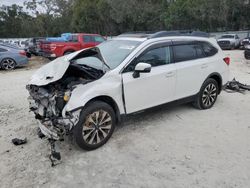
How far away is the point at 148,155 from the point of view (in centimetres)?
352

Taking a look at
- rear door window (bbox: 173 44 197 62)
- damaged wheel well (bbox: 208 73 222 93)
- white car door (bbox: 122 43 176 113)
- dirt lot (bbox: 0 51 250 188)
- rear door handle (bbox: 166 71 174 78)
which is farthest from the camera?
damaged wheel well (bbox: 208 73 222 93)

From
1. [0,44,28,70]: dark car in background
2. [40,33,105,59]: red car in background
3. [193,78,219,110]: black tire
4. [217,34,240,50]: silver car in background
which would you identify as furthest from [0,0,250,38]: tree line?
[193,78,219,110]: black tire

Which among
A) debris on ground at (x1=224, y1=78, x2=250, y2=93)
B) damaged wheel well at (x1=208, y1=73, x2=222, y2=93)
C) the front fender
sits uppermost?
the front fender

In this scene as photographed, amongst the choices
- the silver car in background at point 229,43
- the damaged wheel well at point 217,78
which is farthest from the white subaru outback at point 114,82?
the silver car in background at point 229,43

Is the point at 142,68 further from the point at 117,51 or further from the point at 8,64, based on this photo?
the point at 8,64

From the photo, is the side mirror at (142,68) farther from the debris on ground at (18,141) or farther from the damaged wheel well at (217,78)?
the debris on ground at (18,141)

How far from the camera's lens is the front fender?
10.7 feet

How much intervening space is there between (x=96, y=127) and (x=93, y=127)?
5 cm

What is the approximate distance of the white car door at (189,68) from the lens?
14.9 feet

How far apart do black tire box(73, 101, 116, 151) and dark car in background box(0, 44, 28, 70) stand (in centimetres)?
967

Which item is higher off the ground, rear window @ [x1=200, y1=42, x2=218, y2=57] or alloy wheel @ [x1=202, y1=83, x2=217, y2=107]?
rear window @ [x1=200, y1=42, x2=218, y2=57]

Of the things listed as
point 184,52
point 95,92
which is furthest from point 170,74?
point 95,92

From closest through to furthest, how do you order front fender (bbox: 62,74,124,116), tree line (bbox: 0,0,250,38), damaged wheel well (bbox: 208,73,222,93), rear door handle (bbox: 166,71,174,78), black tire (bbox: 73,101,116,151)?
front fender (bbox: 62,74,124,116) < black tire (bbox: 73,101,116,151) < rear door handle (bbox: 166,71,174,78) < damaged wheel well (bbox: 208,73,222,93) < tree line (bbox: 0,0,250,38)

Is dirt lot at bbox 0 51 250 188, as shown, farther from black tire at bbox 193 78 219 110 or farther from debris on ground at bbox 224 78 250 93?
debris on ground at bbox 224 78 250 93
